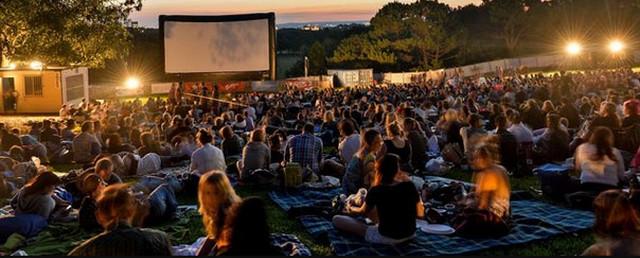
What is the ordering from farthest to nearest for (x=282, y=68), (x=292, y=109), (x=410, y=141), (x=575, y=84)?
(x=282, y=68)
(x=575, y=84)
(x=292, y=109)
(x=410, y=141)

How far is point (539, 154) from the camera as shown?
9.79m

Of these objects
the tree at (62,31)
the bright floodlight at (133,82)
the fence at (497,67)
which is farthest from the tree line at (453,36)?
the tree at (62,31)

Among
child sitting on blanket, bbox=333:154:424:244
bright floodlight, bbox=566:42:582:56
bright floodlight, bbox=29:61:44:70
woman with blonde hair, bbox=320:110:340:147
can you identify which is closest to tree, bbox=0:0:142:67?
bright floodlight, bbox=29:61:44:70

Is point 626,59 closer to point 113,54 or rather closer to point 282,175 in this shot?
point 113,54

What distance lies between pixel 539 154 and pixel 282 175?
3938mm

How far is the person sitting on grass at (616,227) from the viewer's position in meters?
3.69

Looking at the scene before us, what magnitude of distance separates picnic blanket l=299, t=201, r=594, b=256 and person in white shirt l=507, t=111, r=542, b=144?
2.59 m

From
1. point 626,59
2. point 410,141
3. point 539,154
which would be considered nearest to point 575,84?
point 539,154

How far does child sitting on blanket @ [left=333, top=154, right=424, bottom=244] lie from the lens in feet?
17.3

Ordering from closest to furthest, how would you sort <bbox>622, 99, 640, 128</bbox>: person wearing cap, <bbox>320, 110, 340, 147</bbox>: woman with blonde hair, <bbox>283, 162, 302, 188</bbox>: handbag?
1. <bbox>283, 162, 302, 188</bbox>: handbag
2. <bbox>622, 99, 640, 128</bbox>: person wearing cap
3. <bbox>320, 110, 340, 147</bbox>: woman with blonde hair

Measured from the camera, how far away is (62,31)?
27.1 metres

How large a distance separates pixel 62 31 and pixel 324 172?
2113cm

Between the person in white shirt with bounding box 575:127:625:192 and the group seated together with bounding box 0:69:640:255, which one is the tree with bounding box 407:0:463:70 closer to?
the group seated together with bounding box 0:69:640:255

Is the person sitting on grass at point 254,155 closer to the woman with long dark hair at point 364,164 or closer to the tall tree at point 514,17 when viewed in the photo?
the woman with long dark hair at point 364,164
